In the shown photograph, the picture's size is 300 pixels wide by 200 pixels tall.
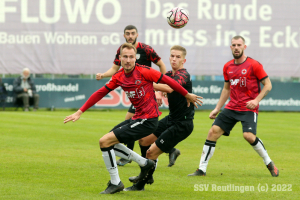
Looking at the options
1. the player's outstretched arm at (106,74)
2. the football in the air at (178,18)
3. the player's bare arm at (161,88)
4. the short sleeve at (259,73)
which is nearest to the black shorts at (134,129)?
the player's bare arm at (161,88)

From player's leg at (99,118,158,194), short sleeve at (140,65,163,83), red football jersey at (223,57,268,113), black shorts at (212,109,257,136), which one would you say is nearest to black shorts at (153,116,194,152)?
player's leg at (99,118,158,194)

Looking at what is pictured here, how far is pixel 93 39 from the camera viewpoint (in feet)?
73.2

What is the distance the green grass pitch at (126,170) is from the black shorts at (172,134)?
1.80 ft

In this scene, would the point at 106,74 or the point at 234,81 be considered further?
the point at 106,74

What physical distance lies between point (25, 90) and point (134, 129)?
14.9 meters

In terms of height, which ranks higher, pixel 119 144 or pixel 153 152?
pixel 119 144

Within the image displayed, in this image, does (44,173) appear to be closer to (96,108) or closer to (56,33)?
(96,108)

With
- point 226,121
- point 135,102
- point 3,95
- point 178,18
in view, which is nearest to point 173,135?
point 135,102

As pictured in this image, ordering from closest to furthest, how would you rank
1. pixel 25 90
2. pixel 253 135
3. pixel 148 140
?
pixel 148 140 < pixel 253 135 < pixel 25 90

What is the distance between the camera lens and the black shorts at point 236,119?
706 centimetres

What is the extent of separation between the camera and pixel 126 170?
7.31 meters

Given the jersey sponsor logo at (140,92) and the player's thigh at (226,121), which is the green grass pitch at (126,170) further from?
the jersey sponsor logo at (140,92)

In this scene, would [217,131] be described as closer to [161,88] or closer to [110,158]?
[161,88]

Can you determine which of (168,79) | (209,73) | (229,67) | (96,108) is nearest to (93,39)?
(96,108)
